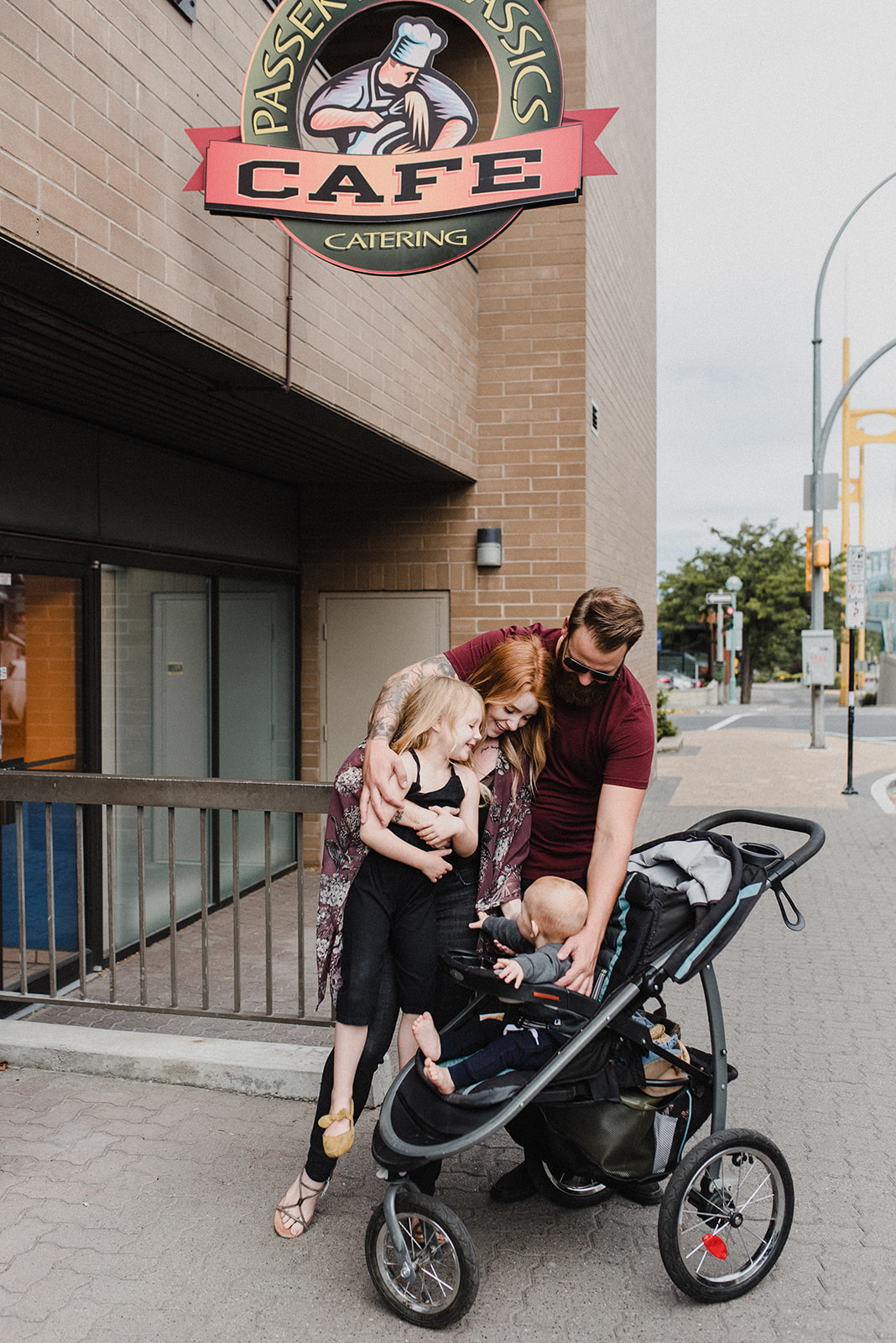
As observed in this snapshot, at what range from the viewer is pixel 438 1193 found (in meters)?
3.49

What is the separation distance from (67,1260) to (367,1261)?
0.88m

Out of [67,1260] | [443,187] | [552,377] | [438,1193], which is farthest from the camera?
[552,377]

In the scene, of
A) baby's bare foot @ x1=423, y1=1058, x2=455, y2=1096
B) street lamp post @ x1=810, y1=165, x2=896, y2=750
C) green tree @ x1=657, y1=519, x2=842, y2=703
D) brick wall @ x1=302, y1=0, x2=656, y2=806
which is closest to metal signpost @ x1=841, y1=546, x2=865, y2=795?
street lamp post @ x1=810, y1=165, x2=896, y2=750

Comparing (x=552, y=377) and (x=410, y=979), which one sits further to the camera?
(x=552, y=377)

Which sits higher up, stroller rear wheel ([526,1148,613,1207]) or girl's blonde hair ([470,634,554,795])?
girl's blonde hair ([470,634,554,795])

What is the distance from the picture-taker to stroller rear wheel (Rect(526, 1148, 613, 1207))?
3.32 m

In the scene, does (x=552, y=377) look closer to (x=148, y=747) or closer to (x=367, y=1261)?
(x=148, y=747)

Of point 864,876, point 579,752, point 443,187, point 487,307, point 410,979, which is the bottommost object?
point 864,876

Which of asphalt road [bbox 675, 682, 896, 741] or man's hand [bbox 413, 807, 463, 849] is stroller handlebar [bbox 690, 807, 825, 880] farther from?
asphalt road [bbox 675, 682, 896, 741]

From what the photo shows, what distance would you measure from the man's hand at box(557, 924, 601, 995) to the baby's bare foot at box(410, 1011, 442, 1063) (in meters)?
0.37

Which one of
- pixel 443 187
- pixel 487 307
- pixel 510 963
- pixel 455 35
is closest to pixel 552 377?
→ pixel 487 307

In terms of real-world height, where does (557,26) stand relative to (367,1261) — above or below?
above

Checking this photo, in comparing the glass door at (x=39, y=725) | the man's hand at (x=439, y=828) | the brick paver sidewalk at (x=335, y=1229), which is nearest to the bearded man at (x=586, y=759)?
the man's hand at (x=439, y=828)

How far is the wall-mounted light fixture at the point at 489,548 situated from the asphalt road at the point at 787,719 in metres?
16.1
